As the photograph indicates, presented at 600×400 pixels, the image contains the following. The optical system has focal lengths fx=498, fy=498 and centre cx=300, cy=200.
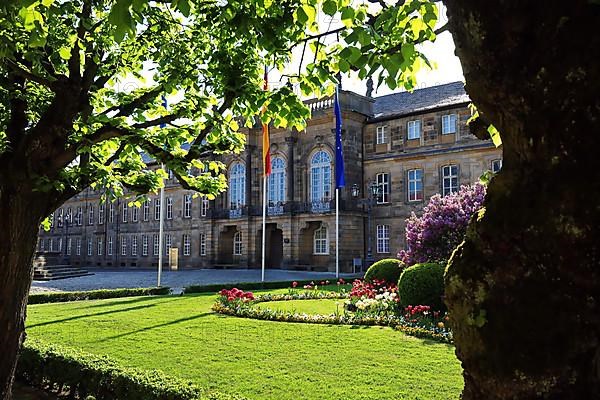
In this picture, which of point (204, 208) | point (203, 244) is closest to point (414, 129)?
point (204, 208)

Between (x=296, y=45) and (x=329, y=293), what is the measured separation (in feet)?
48.0

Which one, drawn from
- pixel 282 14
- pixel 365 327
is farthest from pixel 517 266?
pixel 365 327

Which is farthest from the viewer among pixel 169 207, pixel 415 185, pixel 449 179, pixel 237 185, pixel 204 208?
pixel 169 207

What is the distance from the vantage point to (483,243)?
1894 mm

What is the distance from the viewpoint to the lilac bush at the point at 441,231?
1566 cm

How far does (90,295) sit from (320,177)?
21.5 meters

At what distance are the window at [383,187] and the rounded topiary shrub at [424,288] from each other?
75.6 ft

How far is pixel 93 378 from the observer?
6879mm

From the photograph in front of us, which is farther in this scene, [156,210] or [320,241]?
[156,210]

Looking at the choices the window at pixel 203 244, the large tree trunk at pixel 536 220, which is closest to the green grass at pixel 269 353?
the large tree trunk at pixel 536 220

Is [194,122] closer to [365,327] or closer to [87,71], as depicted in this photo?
[87,71]

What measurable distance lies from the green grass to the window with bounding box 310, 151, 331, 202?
23753 mm

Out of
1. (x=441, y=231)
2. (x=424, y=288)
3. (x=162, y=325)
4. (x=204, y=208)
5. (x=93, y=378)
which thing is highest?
(x=204, y=208)

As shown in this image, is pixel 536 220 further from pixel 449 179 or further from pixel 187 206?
pixel 187 206
